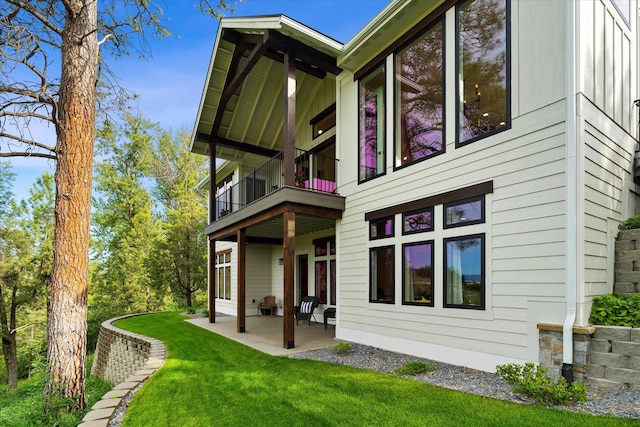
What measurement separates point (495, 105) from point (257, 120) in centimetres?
828

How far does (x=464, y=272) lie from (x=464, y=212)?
0.93 metres

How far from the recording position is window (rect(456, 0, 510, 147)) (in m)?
5.29

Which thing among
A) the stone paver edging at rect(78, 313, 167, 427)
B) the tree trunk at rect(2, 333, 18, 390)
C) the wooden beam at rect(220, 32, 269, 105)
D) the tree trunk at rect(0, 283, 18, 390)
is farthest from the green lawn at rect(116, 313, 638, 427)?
the tree trunk at rect(2, 333, 18, 390)

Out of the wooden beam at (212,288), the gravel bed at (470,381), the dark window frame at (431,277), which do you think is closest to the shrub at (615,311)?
the gravel bed at (470,381)

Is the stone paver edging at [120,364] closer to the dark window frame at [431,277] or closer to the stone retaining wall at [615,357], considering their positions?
the dark window frame at [431,277]

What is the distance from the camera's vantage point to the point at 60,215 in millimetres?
4293

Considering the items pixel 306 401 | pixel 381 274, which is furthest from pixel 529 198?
pixel 306 401

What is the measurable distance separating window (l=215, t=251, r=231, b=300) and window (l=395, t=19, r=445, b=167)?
10462 mm

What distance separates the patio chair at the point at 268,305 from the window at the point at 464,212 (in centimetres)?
902

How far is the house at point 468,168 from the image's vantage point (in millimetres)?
4504

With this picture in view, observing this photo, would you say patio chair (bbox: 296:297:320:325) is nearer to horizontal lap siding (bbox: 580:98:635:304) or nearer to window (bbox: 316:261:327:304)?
window (bbox: 316:261:327:304)

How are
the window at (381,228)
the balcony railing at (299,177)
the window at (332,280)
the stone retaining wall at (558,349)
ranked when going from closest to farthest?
the stone retaining wall at (558,349) < the window at (381,228) < the balcony railing at (299,177) < the window at (332,280)

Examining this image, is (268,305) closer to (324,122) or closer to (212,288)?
(212,288)

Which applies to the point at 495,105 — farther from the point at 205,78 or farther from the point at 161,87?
the point at 205,78
